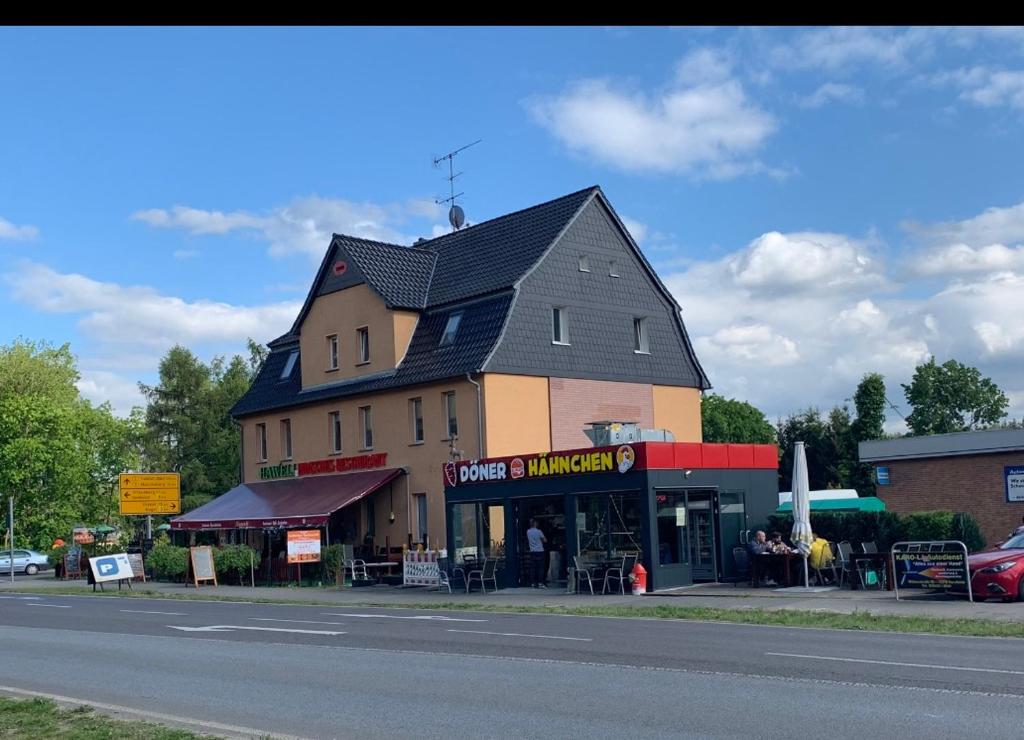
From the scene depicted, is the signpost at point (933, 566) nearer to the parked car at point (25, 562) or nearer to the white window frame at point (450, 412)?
Result: the white window frame at point (450, 412)

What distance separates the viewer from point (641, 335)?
42.3 meters

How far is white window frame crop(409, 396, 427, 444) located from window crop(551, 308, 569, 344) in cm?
504

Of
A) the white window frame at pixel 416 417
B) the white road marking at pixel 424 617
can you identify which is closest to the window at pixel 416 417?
the white window frame at pixel 416 417

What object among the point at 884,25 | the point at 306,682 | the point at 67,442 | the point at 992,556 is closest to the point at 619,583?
the point at 992,556

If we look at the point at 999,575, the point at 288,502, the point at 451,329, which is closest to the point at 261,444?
the point at 288,502

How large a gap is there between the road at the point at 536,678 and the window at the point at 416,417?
1829 centimetres

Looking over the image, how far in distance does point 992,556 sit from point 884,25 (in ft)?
71.6

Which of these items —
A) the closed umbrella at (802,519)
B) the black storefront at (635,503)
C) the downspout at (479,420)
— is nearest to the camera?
the closed umbrella at (802,519)

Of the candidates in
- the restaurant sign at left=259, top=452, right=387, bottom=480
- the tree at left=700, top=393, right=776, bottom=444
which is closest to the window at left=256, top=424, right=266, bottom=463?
the restaurant sign at left=259, top=452, right=387, bottom=480

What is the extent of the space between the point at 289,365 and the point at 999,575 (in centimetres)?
3227

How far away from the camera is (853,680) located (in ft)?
39.6

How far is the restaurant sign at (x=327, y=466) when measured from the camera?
4081cm
